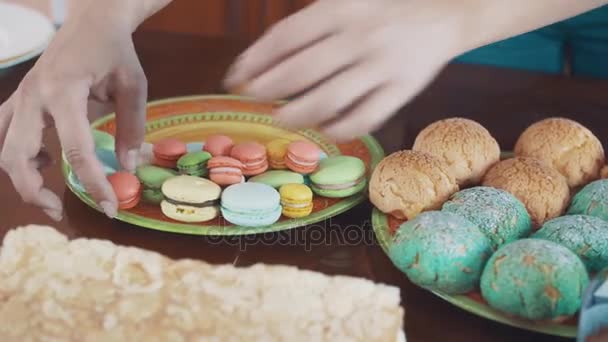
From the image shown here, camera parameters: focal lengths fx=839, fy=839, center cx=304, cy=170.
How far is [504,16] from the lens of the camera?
33.2 inches

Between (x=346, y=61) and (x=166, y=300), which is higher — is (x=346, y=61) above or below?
above

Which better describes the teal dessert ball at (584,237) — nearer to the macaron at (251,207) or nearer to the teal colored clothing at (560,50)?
the macaron at (251,207)

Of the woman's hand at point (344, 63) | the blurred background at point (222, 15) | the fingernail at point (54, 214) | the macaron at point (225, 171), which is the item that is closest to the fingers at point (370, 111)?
the woman's hand at point (344, 63)

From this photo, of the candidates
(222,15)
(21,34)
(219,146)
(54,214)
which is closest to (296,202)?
(219,146)

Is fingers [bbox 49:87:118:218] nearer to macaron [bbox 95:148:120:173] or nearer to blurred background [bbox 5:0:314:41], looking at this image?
macaron [bbox 95:148:120:173]

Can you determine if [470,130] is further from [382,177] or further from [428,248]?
[428,248]

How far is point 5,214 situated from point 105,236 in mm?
123

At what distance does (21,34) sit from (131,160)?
43cm

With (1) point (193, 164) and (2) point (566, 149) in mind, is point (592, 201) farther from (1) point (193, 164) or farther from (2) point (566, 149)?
(1) point (193, 164)

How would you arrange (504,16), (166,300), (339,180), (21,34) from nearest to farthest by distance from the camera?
(166,300) < (504,16) < (339,180) < (21,34)

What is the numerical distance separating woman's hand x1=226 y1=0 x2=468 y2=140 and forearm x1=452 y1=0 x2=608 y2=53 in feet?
0.17

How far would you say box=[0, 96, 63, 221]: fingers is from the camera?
899 mm

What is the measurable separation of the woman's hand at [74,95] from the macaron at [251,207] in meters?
0.12

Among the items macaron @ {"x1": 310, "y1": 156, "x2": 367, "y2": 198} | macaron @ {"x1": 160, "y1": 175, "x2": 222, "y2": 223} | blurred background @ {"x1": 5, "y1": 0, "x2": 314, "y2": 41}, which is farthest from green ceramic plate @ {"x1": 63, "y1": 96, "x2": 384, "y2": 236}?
blurred background @ {"x1": 5, "y1": 0, "x2": 314, "y2": 41}
